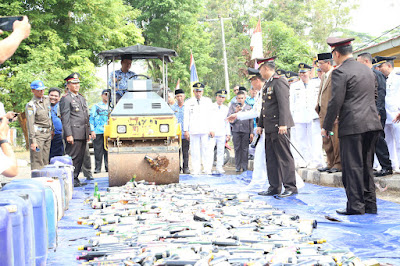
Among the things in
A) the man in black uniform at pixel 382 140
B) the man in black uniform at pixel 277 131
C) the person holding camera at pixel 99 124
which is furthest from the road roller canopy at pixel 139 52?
the man in black uniform at pixel 382 140

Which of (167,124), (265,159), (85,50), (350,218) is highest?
(85,50)

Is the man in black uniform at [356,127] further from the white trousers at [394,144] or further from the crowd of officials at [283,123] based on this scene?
the white trousers at [394,144]

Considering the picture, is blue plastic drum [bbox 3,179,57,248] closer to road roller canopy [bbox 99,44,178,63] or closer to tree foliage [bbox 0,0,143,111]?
road roller canopy [bbox 99,44,178,63]

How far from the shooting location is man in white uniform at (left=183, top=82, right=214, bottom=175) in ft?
42.2

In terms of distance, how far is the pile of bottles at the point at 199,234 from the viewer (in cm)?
429

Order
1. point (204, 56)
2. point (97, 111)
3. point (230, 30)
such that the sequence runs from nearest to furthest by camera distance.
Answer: point (97, 111) → point (204, 56) → point (230, 30)

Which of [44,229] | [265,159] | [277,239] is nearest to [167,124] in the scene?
[265,159]

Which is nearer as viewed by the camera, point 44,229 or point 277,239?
point 44,229

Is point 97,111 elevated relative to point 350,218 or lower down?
elevated

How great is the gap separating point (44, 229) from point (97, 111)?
9.60 metres

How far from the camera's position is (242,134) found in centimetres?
1334

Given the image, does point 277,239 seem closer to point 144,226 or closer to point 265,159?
point 144,226

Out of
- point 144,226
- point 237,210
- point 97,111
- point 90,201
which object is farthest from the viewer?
point 97,111

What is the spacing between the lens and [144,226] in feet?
19.1
